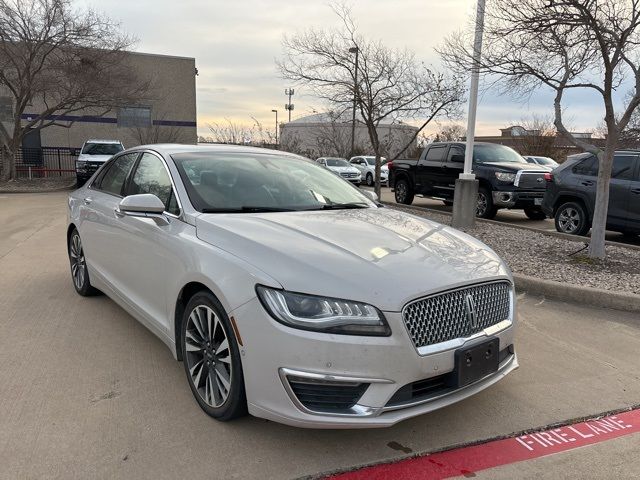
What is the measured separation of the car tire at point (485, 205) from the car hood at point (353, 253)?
863 centimetres

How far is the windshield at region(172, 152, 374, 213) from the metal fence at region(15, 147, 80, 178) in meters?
27.7

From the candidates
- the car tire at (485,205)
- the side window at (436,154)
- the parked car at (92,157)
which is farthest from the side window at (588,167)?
the parked car at (92,157)

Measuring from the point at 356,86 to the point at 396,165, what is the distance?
3.27 m

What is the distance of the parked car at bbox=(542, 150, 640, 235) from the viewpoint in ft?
29.0

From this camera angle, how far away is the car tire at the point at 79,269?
17.0 feet

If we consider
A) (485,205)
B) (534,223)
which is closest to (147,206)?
(485,205)

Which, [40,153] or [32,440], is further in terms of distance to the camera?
[40,153]

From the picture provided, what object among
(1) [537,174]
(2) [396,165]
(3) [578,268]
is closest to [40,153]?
(2) [396,165]

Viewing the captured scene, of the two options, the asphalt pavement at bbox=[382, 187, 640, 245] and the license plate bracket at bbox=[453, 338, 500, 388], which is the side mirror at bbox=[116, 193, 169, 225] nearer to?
the license plate bracket at bbox=[453, 338, 500, 388]

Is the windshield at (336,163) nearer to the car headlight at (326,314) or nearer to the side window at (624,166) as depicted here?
the side window at (624,166)

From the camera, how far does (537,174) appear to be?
11570mm

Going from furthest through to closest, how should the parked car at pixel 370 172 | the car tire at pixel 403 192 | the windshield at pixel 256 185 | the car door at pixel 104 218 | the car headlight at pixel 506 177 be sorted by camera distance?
the parked car at pixel 370 172
the car tire at pixel 403 192
the car headlight at pixel 506 177
the car door at pixel 104 218
the windshield at pixel 256 185

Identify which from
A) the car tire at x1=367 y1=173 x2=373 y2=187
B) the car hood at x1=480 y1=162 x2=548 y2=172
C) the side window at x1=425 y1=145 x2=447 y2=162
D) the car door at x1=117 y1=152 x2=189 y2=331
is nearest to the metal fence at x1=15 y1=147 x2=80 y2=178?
the car tire at x1=367 y1=173 x2=373 y2=187

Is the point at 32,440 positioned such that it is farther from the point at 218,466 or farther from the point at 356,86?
the point at 356,86
